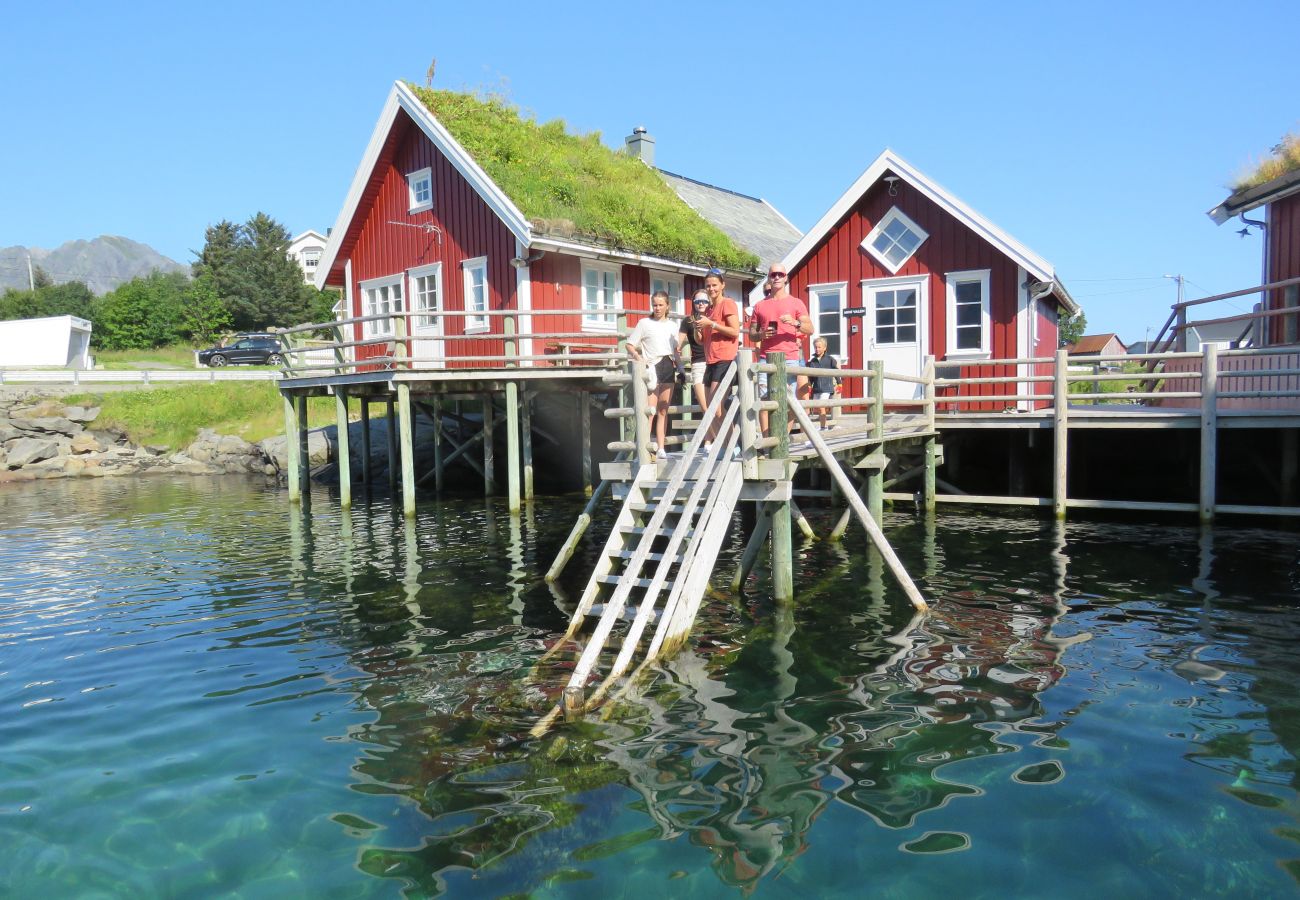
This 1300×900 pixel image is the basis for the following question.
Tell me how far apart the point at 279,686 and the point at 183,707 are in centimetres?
66

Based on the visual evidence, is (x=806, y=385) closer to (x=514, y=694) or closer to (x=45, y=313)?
(x=514, y=694)

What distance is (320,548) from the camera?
1315cm

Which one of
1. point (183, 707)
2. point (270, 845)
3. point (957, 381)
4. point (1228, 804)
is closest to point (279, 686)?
point (183, 707)

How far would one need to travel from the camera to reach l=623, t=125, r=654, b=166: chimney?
27062 mm

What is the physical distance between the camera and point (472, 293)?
64.7 ft

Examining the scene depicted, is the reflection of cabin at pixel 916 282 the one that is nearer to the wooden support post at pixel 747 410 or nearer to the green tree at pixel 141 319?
the wooden support post at pixel 747 410

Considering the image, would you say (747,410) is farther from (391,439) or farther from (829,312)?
(391,439)

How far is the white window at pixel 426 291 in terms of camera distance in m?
20.4

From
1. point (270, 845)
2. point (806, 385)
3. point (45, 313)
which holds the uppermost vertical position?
point (45, 313)

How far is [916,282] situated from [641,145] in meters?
13.2

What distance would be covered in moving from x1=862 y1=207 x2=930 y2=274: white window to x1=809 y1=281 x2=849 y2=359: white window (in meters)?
0.92

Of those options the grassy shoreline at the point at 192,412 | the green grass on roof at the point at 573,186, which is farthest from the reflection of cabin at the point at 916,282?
the grassy shoreline at the point at 192,412

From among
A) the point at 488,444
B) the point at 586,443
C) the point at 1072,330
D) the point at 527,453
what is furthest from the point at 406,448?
the point at 1072,330

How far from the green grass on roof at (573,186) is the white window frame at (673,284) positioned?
81cm
